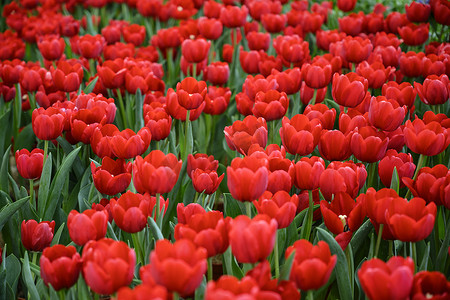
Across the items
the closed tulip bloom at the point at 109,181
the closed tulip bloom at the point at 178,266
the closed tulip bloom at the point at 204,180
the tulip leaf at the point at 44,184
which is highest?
the closed tulip bloom at the point at 178,266

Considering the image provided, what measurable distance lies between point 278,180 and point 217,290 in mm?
450

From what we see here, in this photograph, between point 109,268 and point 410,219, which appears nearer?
point 109,268

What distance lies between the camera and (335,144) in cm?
127

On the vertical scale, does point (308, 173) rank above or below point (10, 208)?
above

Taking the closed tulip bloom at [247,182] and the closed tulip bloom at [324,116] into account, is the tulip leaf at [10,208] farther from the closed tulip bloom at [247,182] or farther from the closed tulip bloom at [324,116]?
the closed tulip bloom at [324,116]

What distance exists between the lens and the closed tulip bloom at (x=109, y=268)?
81cm

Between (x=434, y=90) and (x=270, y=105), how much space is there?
1.69 ft

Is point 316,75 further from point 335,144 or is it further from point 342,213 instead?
point 342,213

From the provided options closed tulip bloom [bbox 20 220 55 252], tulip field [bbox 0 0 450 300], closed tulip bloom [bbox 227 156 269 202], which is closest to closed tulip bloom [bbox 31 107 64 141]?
tulip field [bbox 0 0 450 300]

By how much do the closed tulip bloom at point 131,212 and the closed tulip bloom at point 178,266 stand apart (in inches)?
10.3

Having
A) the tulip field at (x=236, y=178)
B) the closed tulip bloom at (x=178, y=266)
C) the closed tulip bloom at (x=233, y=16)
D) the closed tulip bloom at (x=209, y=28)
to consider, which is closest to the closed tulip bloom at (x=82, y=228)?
the tulip field at (x=236, y=178)

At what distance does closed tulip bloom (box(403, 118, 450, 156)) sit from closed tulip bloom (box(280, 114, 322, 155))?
0.72ft

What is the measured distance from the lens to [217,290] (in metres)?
0.70

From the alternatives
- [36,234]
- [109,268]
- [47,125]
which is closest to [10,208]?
[36,234]
